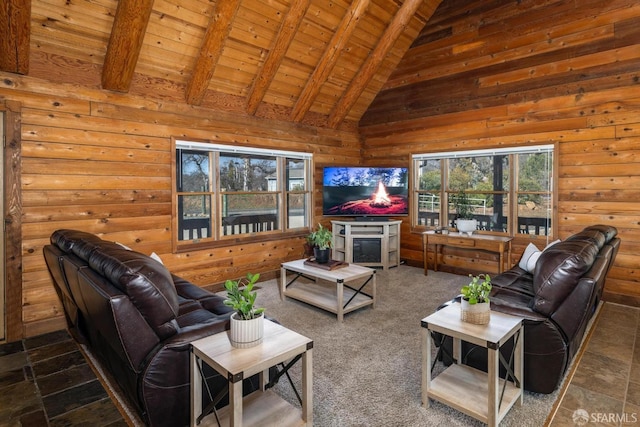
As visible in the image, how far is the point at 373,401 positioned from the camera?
87.0 inches

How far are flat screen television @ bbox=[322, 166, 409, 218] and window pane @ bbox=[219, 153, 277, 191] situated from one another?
3.14 feet

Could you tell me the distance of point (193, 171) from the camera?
4418 mm

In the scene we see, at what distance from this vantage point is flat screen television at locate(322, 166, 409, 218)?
5.75 meters

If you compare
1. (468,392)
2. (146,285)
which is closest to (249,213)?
(146,285)

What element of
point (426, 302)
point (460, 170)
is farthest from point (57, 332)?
point (460, 170)

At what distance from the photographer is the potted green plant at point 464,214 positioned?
4.98 metres

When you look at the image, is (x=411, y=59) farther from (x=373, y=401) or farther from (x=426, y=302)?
(x=373, y=401)

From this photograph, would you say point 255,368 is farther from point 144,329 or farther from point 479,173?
point 479,173

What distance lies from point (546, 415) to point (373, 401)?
0.98 meters

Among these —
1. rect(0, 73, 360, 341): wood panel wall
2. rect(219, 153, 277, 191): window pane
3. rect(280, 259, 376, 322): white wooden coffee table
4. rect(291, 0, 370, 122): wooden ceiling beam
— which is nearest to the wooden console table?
rect(280, 259, 376, 322): white wooden coffee table

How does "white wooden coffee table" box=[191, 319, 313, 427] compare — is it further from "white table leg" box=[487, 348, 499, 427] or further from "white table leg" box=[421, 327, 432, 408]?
"white table leg" box=[487, 348, 499, 427]

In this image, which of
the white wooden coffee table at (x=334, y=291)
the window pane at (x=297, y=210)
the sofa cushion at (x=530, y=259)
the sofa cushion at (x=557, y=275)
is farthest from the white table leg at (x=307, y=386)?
the window pane at (x=297, y=210)

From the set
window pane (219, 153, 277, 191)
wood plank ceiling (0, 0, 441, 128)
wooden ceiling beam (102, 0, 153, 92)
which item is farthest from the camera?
window pane (219, 153, 277, 191)

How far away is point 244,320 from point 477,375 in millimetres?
1506
